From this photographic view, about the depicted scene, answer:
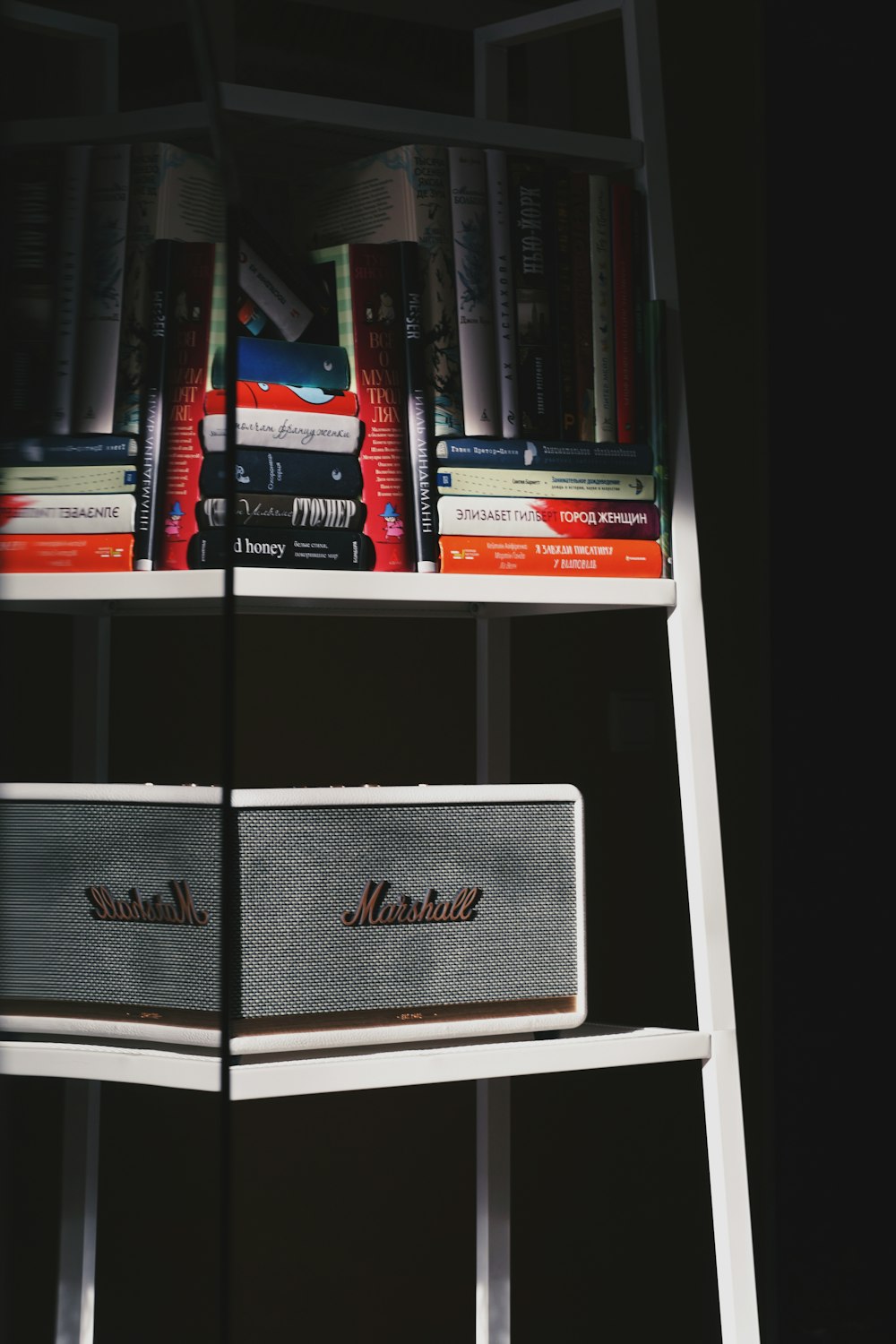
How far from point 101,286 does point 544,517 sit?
2.00 feet

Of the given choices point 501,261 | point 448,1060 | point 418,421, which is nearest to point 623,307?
point 501,261

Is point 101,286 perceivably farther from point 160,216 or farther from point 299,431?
point 299,431

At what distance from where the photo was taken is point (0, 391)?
512 millimetres

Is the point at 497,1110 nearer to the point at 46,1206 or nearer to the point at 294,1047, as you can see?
the point at 294,1047

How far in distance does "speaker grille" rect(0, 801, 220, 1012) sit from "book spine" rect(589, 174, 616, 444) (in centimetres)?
57

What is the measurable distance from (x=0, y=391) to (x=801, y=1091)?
191 centimetres

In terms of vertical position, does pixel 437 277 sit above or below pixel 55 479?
above

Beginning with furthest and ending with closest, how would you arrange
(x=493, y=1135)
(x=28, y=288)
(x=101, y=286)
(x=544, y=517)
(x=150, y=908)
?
(x=493, y=1135) < (x=544, y=517) < (x=150, y=908) < (x=101, y=286) < (x=28, y=288)

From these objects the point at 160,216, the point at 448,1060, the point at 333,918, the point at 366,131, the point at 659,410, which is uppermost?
the point at 366,131

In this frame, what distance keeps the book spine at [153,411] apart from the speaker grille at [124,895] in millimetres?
227

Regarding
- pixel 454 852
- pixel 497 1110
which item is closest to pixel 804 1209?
pixel 497 1110

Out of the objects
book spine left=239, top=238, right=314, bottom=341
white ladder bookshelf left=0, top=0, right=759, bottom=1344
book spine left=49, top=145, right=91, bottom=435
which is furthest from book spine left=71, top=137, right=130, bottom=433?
book spine left=239, top=238, right=314, bottom=341

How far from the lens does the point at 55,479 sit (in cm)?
57

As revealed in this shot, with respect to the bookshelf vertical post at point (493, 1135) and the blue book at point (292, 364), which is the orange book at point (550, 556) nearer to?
the blue book at point (292, 364)
